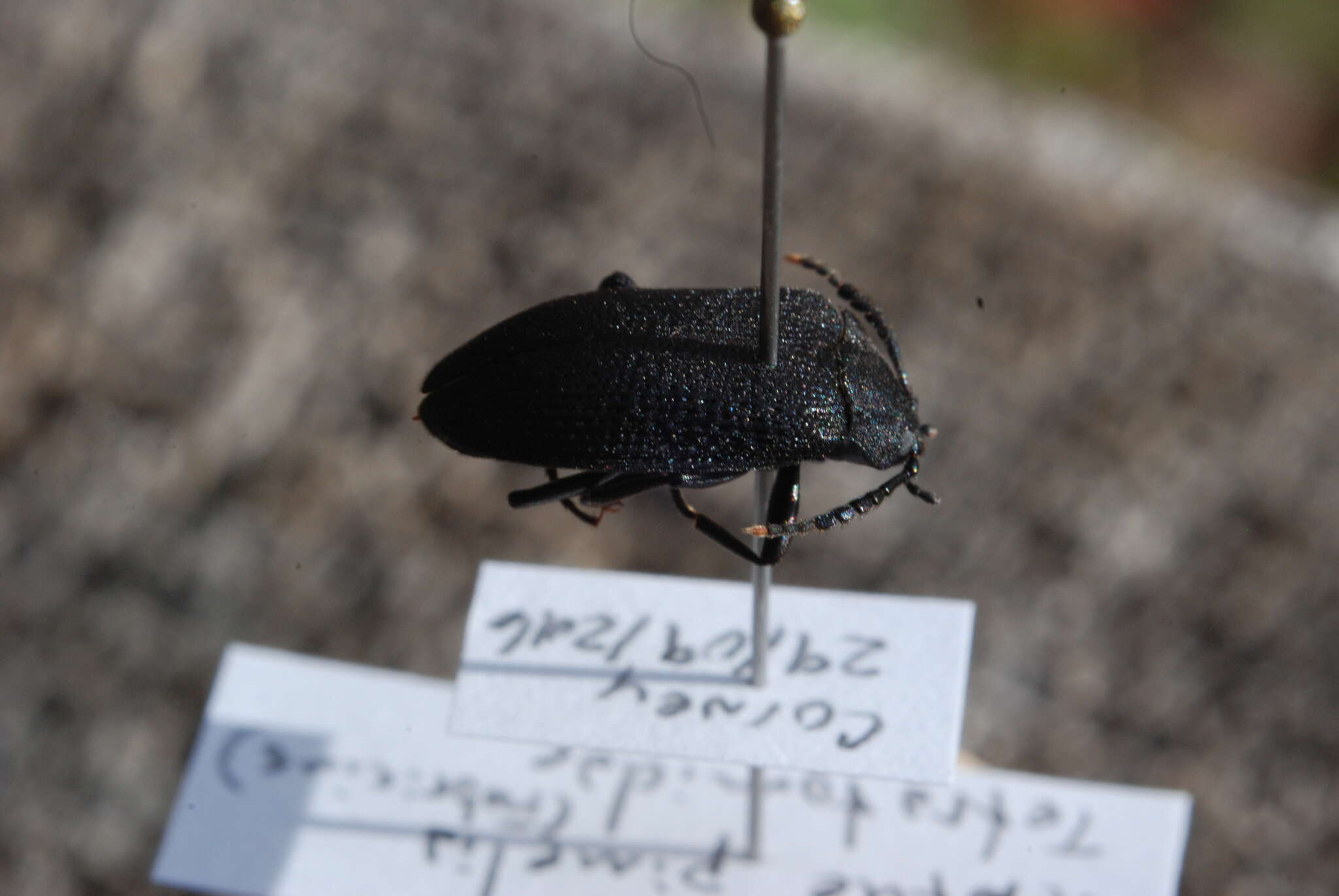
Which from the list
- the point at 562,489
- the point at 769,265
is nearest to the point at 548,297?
the point at 562,489

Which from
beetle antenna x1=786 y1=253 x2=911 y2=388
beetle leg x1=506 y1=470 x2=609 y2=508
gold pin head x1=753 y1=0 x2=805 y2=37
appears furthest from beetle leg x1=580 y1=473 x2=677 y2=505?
gold pin head x1=753 y1=0 x2=805 y2=37

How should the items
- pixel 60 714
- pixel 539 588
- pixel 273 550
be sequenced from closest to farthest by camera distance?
1. pixel 539 588
2. pixel 60 714
3. pixel 273 550

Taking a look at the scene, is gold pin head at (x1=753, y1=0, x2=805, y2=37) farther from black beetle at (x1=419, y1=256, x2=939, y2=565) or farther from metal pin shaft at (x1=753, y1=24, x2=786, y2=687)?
black beetle at (x1=419, y1=256, x2=939, y2=565)

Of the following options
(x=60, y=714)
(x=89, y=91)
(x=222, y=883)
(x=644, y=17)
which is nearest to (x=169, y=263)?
(x=89, y=91)

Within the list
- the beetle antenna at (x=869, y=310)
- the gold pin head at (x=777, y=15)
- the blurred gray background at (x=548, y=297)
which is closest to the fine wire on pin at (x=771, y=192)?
the gold pin head at (x=777, y=15)

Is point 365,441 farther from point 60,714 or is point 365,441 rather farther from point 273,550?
point 60,714

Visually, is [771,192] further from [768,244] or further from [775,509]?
[775,509]

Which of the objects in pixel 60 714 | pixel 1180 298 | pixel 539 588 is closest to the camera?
pixel 539 588

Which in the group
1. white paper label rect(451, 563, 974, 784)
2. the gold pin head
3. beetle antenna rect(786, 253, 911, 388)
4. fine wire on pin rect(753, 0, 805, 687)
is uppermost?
beetle antenna rect(786, 253, 911, 388)
